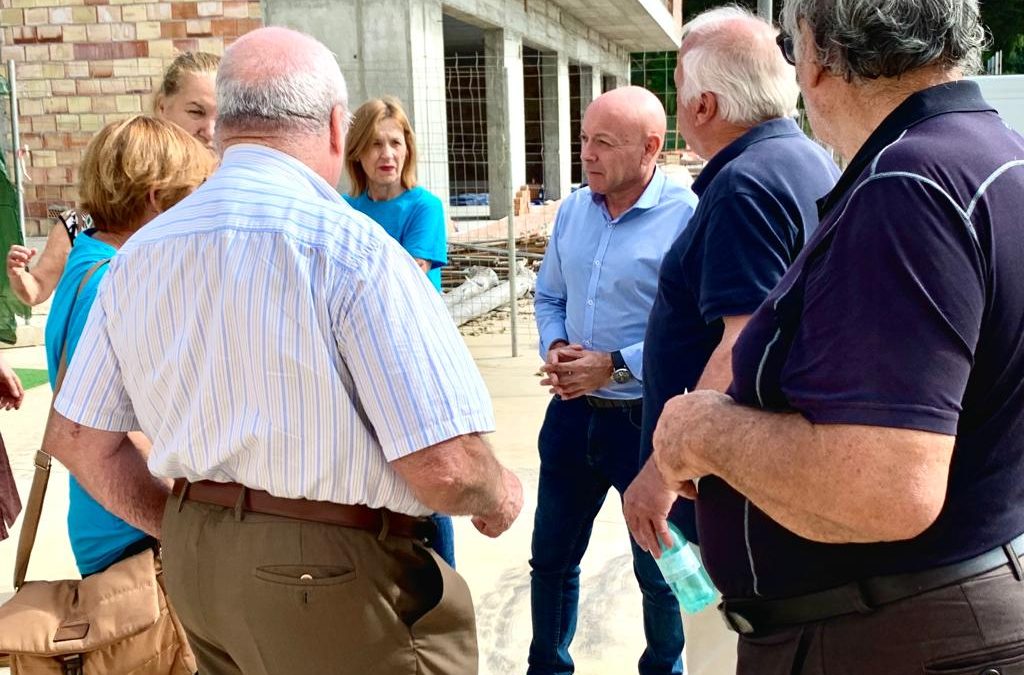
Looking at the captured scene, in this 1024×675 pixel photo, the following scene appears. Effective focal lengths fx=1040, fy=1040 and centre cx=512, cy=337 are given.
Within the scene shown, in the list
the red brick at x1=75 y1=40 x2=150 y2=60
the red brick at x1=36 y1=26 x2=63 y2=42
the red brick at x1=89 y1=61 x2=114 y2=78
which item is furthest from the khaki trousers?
the red brick at x1=36 y1=26 x2=63 y2=42

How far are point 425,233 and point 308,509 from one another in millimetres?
2826

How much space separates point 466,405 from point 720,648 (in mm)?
→ 1282

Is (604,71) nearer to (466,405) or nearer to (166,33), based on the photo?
(166,33)

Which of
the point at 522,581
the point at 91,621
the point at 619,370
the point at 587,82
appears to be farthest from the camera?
the point at 587,82

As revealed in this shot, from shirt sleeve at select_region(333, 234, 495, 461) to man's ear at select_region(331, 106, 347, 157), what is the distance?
1.15 feet

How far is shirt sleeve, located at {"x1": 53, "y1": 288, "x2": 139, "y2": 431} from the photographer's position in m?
2.11

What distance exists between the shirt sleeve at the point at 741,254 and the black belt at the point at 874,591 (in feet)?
2.45

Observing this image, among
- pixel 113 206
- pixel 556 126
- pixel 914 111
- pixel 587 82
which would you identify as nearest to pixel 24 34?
pixel 113 206

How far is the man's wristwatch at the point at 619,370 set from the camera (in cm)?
322

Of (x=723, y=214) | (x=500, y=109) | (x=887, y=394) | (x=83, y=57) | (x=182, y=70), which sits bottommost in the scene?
(x=887, y=394)

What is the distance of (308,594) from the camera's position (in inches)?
75.4

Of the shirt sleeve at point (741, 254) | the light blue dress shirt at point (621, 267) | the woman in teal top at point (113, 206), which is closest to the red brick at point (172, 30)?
the light blue dress shirt at point (621, 267)

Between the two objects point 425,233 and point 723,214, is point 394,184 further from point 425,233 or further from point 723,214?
point 723,214

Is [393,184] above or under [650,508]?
above
